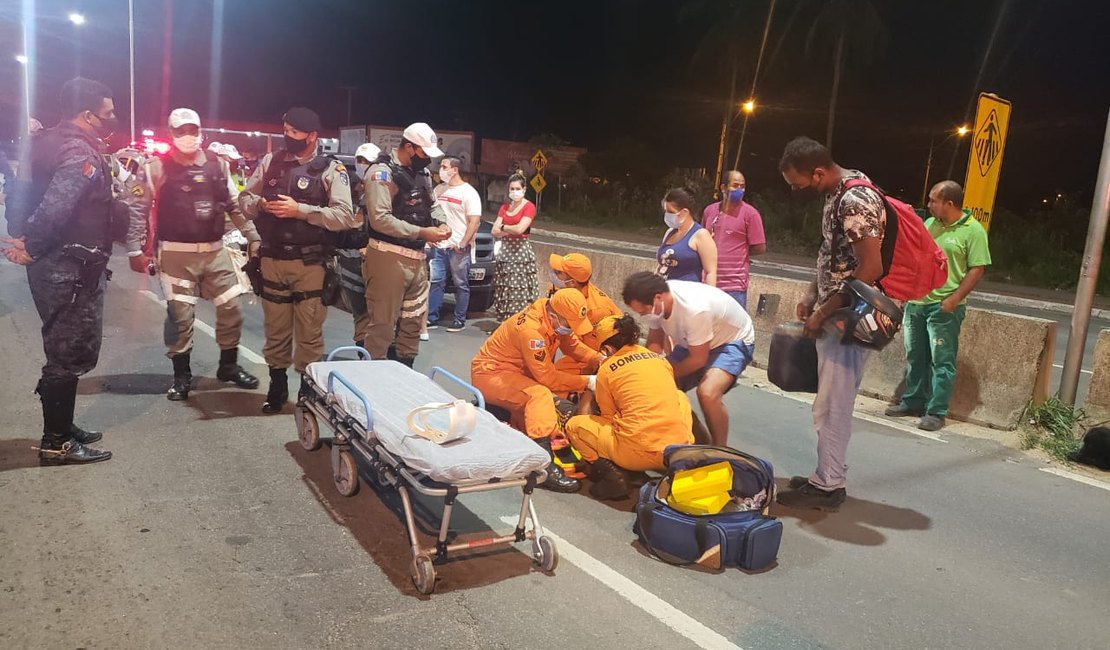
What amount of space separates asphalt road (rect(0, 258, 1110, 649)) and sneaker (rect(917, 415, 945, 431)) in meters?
0.98

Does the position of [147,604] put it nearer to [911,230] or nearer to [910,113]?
[911,230]

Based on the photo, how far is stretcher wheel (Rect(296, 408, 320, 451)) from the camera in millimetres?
5254

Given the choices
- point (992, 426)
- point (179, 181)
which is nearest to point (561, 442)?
point (179, 181)

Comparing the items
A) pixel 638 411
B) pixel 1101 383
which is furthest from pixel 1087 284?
pixel 638 411

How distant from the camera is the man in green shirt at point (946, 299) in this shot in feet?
22.3

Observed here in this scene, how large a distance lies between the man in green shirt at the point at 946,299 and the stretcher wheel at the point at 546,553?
434 centimetres

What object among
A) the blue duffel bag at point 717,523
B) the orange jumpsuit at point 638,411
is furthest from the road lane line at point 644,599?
the orange jumpsuit at point 638,411

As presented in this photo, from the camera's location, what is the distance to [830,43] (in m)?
35.9

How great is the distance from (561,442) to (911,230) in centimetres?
246

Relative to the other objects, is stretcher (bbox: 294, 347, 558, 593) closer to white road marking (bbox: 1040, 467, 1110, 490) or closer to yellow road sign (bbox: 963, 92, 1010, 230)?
white road marking (bbox: 1040, 467, 1110, 490)

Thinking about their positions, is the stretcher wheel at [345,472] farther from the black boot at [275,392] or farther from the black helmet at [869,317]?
the black helmet at [869,317]

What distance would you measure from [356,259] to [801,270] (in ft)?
55.6

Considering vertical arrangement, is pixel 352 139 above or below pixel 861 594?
above

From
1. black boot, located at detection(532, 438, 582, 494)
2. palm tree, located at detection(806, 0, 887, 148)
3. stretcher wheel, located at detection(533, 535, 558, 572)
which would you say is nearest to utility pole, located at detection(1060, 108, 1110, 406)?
black boot, located at detection(532, 438, 582, 494)
